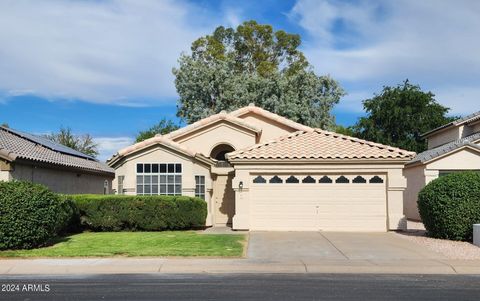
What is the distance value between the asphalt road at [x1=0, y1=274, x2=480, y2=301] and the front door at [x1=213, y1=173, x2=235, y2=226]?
12.3 metres

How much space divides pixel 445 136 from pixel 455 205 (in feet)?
56.9

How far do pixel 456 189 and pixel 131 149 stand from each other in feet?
42.0

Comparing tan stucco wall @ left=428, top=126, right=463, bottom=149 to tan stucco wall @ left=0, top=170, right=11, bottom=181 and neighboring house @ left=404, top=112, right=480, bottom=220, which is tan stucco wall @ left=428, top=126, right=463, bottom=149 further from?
tan stucco wall @ left=0, top=170, right=11, bottom=181

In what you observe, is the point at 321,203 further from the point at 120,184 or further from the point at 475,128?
the point at 475,128

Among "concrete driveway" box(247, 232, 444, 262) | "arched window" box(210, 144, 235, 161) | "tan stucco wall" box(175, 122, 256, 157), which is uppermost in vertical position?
"tan stucco wall" box(175, 122, 256, 157)

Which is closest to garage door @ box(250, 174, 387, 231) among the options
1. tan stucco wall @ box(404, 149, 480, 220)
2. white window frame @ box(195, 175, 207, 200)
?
white window frame @ box(195, 175, 207, 200)

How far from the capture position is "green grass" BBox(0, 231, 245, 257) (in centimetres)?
1427

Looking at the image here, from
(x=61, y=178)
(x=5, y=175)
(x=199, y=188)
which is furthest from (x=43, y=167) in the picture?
(x=199, y=188)

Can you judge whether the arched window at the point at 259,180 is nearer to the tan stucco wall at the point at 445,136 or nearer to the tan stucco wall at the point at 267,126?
the tan stucco wall at the point at 267,126

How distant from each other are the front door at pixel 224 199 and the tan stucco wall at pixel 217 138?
183cm

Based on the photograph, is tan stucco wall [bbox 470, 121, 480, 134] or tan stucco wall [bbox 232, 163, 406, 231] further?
tan stucco wall [bbox 470, 121, 480, 134]

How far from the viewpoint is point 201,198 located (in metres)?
23.0

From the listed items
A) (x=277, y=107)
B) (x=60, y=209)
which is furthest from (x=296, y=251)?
(x=277, y=107)

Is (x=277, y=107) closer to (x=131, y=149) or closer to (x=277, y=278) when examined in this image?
(x=131, y=149)
